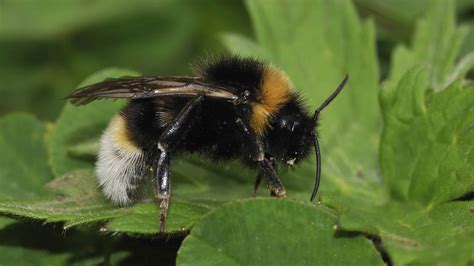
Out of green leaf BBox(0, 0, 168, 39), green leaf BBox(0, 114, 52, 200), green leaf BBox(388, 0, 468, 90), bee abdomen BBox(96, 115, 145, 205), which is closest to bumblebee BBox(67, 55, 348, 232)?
bee abdomen BBox(96, 115, 145, 205)

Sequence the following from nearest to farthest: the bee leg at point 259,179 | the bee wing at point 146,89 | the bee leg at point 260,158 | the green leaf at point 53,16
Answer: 1. the bee wing at point 146,89
2. the bee leg at point 260,158
3. the bee leg at point 259,179
4. the green leaf at point 53,16

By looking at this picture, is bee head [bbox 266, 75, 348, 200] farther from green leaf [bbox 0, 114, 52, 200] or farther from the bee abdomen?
green leaf [bbox 0, 114, 52, 200]

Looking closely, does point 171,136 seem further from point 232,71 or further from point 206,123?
point 232,71

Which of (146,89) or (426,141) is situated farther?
(426,141)

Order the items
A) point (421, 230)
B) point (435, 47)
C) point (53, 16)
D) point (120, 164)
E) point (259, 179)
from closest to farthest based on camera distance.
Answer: point (421, 230), point (120, 164), point (259, 179), point (435, 47), point (53, 16)

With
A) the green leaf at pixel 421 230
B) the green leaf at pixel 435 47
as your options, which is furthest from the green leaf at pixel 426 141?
the green leaf at pixel 435 47

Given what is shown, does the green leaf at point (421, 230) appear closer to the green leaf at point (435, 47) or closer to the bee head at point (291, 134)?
the bee head at point (291, 134)

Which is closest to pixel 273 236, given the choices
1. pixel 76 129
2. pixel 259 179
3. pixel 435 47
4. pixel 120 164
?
pixel 259 179
